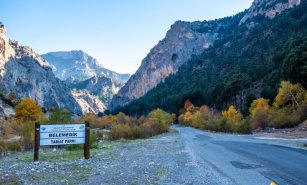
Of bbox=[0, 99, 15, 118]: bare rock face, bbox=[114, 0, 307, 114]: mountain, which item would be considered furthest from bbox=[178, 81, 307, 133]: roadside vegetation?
bbox=[0, 99, 15, 118]: bare rock face

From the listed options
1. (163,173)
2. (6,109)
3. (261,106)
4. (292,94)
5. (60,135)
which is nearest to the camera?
(163,173)

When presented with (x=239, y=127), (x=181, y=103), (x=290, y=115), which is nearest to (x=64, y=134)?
(x=290, y=115)

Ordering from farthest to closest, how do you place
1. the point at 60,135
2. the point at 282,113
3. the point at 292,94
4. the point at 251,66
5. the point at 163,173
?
the point at 251,66 → the point at 292,94 → the point at 282,113 → the point at 60,135 → the point at 163,173

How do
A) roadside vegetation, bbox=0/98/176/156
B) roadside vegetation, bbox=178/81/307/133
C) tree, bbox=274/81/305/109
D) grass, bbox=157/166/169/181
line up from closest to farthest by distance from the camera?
1. grass, bbox=157/166/169/181
2. roadside vegetation, bbox=0/98/176/156
3. roadside vegetation, bbox=178/81/307/133
4. tree, bbox=274/81/305/109

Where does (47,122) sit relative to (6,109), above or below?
below

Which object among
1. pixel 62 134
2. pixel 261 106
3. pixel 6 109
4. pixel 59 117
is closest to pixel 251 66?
pixel 261 106

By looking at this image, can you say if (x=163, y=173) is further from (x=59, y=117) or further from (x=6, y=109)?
(x=6, y=109)

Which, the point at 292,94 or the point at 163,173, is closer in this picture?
the point at 163,173

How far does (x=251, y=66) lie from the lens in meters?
118

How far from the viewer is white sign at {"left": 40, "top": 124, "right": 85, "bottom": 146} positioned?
17031 millimetres

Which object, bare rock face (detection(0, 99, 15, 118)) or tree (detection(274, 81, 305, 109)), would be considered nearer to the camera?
tree (detection(274, 81, 305, 109))

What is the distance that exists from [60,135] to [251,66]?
107140 millimetres

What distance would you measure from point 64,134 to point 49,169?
12.2ft

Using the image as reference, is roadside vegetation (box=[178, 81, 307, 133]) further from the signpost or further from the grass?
the grass
